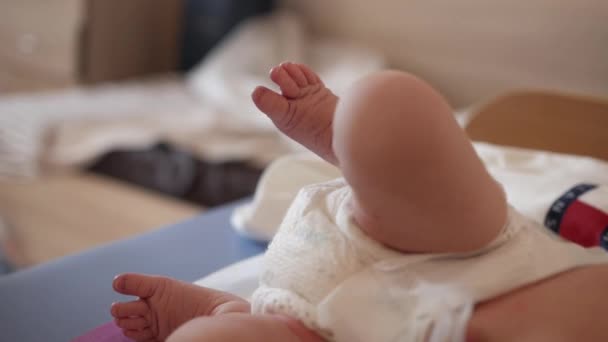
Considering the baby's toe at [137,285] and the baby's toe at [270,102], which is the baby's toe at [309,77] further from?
the baby's toe at [137,285]

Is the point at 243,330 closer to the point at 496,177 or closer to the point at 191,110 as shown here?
the point at 496,177

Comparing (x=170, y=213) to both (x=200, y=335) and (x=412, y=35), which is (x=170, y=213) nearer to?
(x=412, y=35)

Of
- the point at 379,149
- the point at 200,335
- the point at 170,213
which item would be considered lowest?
the point at 170,213

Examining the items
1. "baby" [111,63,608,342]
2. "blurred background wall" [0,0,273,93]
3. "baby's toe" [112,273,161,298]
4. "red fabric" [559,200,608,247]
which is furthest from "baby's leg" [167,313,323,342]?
"blurred background wall" [0,0,273,93]

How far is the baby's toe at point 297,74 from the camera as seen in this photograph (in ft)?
1.76

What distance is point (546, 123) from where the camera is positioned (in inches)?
37.3

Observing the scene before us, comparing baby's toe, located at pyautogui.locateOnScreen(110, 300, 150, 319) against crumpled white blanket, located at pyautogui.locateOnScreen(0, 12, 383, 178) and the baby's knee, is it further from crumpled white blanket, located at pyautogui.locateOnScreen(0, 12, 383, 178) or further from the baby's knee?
crumpled white blanket, located at pyautogui.locateOnScreen(0, 12, 383, 178)

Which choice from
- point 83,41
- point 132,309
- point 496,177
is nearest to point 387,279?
point 132,309

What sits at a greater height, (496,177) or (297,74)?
(297,74)

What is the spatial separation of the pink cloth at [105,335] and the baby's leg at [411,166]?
0.27 meters

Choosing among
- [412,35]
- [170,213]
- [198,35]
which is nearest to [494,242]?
[170,213]

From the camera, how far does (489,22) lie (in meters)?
1.70

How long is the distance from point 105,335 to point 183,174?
939mm

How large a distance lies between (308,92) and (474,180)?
0.17 meters
